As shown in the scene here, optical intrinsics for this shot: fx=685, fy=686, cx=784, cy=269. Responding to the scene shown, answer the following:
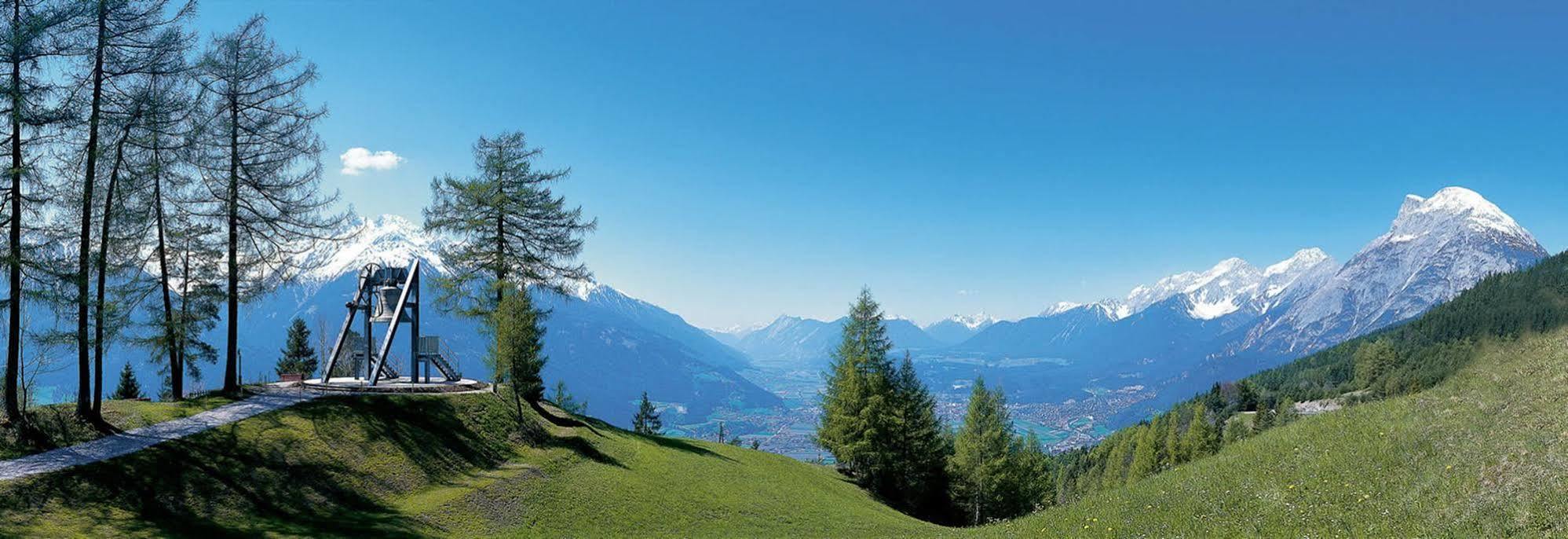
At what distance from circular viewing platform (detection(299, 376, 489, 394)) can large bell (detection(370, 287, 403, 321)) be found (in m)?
3.50

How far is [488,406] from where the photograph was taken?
108 feet

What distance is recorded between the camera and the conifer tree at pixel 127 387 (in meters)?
48.2

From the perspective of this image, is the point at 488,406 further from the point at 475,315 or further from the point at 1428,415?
the point at 1428,415

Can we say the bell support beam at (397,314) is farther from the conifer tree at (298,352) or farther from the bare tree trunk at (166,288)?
the conifer tree at (298,352)

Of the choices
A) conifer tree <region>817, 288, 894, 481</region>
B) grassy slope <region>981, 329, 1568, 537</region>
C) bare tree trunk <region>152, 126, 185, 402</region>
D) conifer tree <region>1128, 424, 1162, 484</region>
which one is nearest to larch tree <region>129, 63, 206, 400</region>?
bare tree trunk <region>152, 126, 185, 402</region>

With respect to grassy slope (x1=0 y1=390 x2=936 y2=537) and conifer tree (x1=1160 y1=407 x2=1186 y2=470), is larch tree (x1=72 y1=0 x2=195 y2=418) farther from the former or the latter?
conifer tree (x1=1160 y1=407 x2=1186 y2=470)

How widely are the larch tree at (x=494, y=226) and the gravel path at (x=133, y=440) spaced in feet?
37.5

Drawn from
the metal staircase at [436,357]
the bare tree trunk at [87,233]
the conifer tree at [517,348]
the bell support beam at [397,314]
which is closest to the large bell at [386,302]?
the bell support beam at [397,314]

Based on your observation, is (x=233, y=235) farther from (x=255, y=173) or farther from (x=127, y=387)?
(x=127, y=387)

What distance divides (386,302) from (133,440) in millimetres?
17138

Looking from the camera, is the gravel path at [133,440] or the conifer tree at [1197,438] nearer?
the gravel path at [133,440]

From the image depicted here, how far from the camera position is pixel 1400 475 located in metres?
11.7

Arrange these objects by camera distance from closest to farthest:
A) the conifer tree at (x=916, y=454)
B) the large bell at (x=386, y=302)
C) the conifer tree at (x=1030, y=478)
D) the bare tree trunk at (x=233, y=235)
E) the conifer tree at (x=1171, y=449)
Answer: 1. the bare tree trunk at (x=233, y=235)
2. the large bell at (x=386, y=302)
3. the conifer tree at (x=916, y=454)
4. the conifer tree at (x=1030, y=478)
5. the conifer tree at (x=1171, y=449)

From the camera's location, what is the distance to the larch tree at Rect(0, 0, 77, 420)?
20062 millimetres
